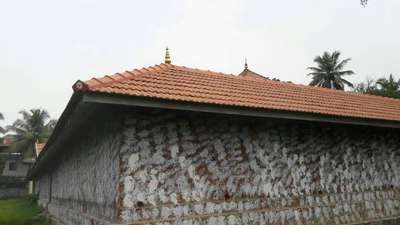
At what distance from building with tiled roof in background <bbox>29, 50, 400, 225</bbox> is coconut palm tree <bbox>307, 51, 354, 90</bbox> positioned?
42161 millimetres

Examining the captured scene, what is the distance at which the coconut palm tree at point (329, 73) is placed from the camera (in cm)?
5266

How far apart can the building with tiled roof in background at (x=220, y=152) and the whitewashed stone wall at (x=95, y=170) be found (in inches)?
1.3

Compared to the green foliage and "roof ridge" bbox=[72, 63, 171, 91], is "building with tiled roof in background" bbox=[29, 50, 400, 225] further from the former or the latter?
the green foliage

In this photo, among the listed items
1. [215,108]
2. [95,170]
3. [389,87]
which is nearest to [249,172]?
[215,108]

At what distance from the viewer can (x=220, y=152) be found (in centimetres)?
849

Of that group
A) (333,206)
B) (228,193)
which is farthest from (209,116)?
(333,206)

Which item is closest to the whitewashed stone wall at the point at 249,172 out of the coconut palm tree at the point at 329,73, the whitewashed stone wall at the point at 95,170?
the whitewashed stone wall at the point at 95,170

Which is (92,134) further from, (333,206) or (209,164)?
(333,206)

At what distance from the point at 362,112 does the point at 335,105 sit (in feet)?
2.35

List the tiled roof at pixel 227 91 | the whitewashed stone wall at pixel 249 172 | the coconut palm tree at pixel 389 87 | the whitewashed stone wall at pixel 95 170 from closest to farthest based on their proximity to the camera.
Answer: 1. the tiled roof at pixel 227 91
2. the whitewashed stone wall at pixel 249 172
3. the whitewashed stone wall at pixel 95 170
4. the coconut palm tree at pixel 389 87

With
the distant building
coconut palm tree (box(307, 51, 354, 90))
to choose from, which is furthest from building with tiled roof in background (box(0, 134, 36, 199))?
coconut palm tree (box(307, 51, 354, 90))

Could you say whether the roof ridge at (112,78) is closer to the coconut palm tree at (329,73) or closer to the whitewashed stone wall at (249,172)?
the whitewashed stone wall at (249,172)

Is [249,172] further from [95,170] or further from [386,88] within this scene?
[386,88]

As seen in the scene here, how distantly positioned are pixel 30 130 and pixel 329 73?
3721cm
